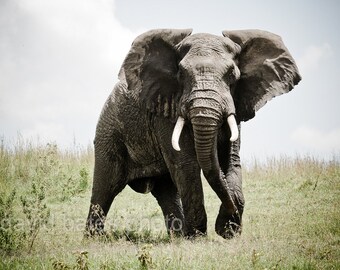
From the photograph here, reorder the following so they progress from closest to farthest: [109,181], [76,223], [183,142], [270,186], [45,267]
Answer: [45,267], [183,142], [109,181], [76,223], [270,186]

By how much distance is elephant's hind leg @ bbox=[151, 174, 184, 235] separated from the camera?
29.3 ft

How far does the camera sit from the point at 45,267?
5281 millimetres

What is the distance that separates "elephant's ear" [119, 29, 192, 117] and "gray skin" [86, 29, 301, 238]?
14mm

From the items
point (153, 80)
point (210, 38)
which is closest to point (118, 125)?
point (153, 80)

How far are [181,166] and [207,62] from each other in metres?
1.44

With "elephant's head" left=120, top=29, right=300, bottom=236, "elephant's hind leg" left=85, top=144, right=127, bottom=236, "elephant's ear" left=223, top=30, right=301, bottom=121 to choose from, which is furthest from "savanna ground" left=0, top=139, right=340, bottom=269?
"elephant's ear" left=223, top=30, right=301, bottom=121

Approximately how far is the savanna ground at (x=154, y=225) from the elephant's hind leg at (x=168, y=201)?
0.27 m

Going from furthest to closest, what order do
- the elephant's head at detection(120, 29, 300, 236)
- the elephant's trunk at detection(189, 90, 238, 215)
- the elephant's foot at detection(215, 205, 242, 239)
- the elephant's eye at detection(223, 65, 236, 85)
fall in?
the elephant's foot at detection(215, 205, 242, 239), the elephant's eye at detection(223, 65, 236, 85), the elephant's head at detection(120, 29, 300, 236), the elephant's trunk at detection(189, 90, 238, 215)

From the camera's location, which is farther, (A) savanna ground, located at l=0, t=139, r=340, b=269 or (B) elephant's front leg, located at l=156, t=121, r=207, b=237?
(B) elephant's front leg, located at l=156, t=121, r=207, b=237

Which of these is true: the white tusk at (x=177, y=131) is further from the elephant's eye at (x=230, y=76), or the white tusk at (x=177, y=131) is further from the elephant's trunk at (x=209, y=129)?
the elephant's eye at (x=230, y=76)

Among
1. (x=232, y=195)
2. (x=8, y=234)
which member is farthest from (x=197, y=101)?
(x=8, y=234)

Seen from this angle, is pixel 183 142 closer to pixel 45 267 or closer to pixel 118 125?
pixel 118 125

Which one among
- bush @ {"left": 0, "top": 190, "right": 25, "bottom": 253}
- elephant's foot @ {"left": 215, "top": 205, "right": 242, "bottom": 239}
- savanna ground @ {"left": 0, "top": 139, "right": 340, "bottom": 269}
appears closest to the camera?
savanna ground @ {"left": 0, "top": 139, "right": 340, "bottom": 269}

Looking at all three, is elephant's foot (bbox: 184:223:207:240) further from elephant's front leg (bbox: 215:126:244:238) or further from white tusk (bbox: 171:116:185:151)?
white tusk (bbox: 171:116:185:151)
